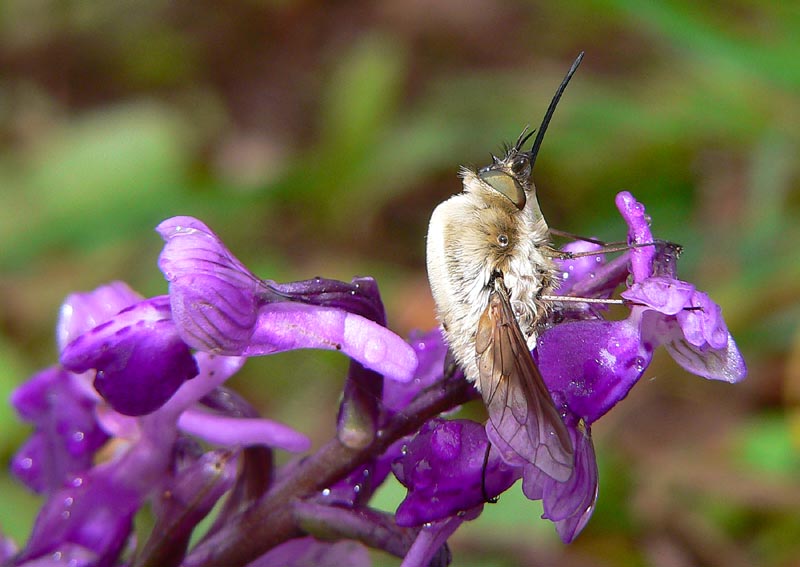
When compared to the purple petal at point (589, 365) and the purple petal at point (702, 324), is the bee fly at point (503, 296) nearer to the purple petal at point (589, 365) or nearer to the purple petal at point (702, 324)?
the purple petal at point (589, 365)

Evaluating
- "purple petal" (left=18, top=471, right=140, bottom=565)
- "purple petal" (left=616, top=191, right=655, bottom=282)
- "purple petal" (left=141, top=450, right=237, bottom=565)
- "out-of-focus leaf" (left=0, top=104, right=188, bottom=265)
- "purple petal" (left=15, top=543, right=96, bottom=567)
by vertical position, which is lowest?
"out-of-focus leaf" (left=0, top=104, right=188, bottom=265)

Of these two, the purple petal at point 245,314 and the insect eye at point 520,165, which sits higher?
the insect eye at point 520,165

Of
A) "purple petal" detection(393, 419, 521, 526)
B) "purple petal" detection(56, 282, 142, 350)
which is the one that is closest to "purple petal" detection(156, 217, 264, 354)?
"purple petal" detection(393, 419, 521, 526)

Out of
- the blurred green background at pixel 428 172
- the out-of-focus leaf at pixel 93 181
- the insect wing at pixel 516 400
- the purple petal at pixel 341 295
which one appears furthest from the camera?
the out-of-focus leaf at pixel 93 181

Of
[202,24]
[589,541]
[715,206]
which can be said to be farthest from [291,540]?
[202,24]

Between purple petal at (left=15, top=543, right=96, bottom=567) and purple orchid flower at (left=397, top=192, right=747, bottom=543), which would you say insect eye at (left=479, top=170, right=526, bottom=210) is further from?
purple petal at (left=15, top=543, right=96, bottom=567)

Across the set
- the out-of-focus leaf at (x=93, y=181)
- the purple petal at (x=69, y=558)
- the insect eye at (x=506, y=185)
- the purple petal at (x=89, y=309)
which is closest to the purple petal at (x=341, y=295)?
the insect eye at (x=506, y=185)
